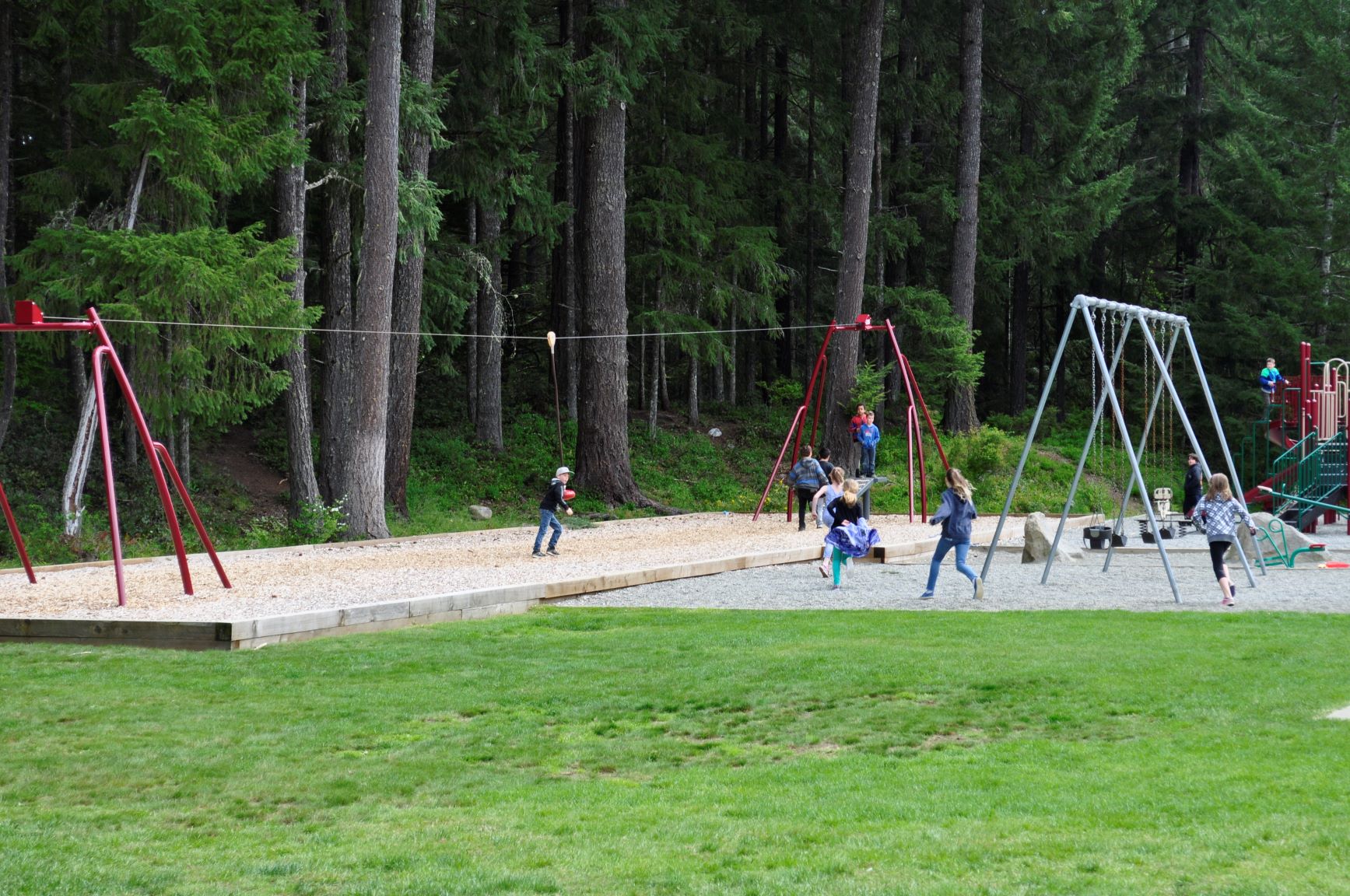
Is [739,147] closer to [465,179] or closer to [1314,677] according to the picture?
[465,179]

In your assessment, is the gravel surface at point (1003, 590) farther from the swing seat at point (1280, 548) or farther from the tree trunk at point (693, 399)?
the tree trunk at point (693, 399)

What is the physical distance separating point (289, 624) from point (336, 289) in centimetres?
1170

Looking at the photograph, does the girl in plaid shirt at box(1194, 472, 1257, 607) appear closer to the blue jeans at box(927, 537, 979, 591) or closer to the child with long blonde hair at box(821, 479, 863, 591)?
the blue jeans at box(927, 537, 979, 591)

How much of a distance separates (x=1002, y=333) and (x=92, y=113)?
104 ft

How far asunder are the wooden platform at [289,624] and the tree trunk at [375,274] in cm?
695

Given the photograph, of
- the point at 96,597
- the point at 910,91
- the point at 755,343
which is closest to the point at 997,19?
the point at 910,91

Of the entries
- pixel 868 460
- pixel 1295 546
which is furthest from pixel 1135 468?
pixel 868 460

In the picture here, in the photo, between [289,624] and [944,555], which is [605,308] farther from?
[289,624]

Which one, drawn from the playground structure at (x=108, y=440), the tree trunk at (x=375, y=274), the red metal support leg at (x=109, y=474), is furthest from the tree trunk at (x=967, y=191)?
the red metal support leg at (x=109, y=474)

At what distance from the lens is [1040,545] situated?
18.8m

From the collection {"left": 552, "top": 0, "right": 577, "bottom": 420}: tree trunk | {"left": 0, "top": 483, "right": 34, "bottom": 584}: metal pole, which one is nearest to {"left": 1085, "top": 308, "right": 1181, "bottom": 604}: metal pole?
{"left": 0, "top": 483, "right": 34, "bottom": 584}: metal pole

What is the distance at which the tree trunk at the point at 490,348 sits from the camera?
28062 millimetres

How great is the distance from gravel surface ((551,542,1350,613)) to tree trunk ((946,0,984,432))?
1442 cm

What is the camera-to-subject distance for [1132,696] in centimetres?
876
